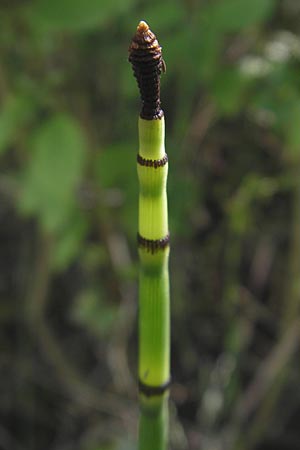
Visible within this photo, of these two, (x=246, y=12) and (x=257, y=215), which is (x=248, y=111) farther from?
(x=257, y=215)

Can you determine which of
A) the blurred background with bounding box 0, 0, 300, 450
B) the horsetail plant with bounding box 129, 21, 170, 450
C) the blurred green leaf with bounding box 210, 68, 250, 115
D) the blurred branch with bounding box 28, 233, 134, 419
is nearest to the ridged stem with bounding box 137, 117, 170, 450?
the horsetail plant with bounding box 129, 21, 170, 450

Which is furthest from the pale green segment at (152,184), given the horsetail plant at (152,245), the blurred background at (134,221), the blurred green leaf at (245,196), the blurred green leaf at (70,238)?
the blurred green leaf at (70,238)

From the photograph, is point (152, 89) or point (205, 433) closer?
point (152, 89)

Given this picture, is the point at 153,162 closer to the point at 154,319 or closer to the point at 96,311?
the point at 154,319

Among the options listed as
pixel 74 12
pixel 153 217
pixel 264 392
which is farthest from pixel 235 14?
pixel 264 392

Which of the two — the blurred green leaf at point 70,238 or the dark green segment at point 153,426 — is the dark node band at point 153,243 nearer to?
the dark green segment at point 153,426

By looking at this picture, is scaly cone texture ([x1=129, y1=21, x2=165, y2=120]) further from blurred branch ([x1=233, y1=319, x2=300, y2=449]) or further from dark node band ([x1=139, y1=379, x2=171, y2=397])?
blurred branch ([x1=233, y1=319, x2=300, y2=449])

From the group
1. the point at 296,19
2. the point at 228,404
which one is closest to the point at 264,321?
the point at 228,404
